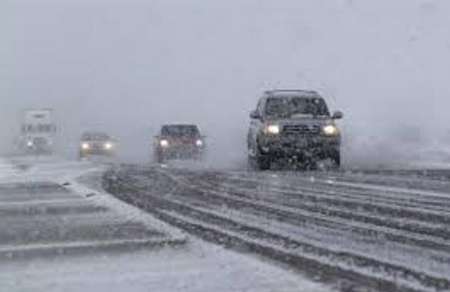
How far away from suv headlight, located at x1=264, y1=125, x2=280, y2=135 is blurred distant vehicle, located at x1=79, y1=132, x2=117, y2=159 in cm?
2321

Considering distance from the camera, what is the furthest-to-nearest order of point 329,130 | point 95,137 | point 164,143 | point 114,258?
point 95,137 → point 164,143 → point 329,130 → point 114,258

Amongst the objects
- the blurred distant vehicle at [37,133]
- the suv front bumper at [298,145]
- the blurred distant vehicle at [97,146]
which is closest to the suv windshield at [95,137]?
the blurred distant vehicle at [97,146]

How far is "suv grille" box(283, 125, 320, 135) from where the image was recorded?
85.0 ft

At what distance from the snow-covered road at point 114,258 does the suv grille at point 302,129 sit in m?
11.4

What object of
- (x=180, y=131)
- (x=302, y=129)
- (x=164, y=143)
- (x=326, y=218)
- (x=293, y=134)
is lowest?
(x=326, y=218)

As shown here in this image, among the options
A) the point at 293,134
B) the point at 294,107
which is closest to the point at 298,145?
the point at 293,134

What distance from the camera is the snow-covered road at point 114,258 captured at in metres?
8.16

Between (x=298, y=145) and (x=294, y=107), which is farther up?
(x=294, y=107)

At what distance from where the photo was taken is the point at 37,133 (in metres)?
63.9

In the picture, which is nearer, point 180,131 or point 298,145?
point 298,145

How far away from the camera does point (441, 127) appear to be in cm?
5447

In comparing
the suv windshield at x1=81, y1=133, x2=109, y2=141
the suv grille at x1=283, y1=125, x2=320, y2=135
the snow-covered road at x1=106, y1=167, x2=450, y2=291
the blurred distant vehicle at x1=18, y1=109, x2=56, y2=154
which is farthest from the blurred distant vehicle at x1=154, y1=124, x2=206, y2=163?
the blurred distant vehicle at x1=18, y1=109, x2=56, y2=154

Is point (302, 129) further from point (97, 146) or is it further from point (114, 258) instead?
point (97, 146)

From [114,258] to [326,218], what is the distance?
405 centimetres
